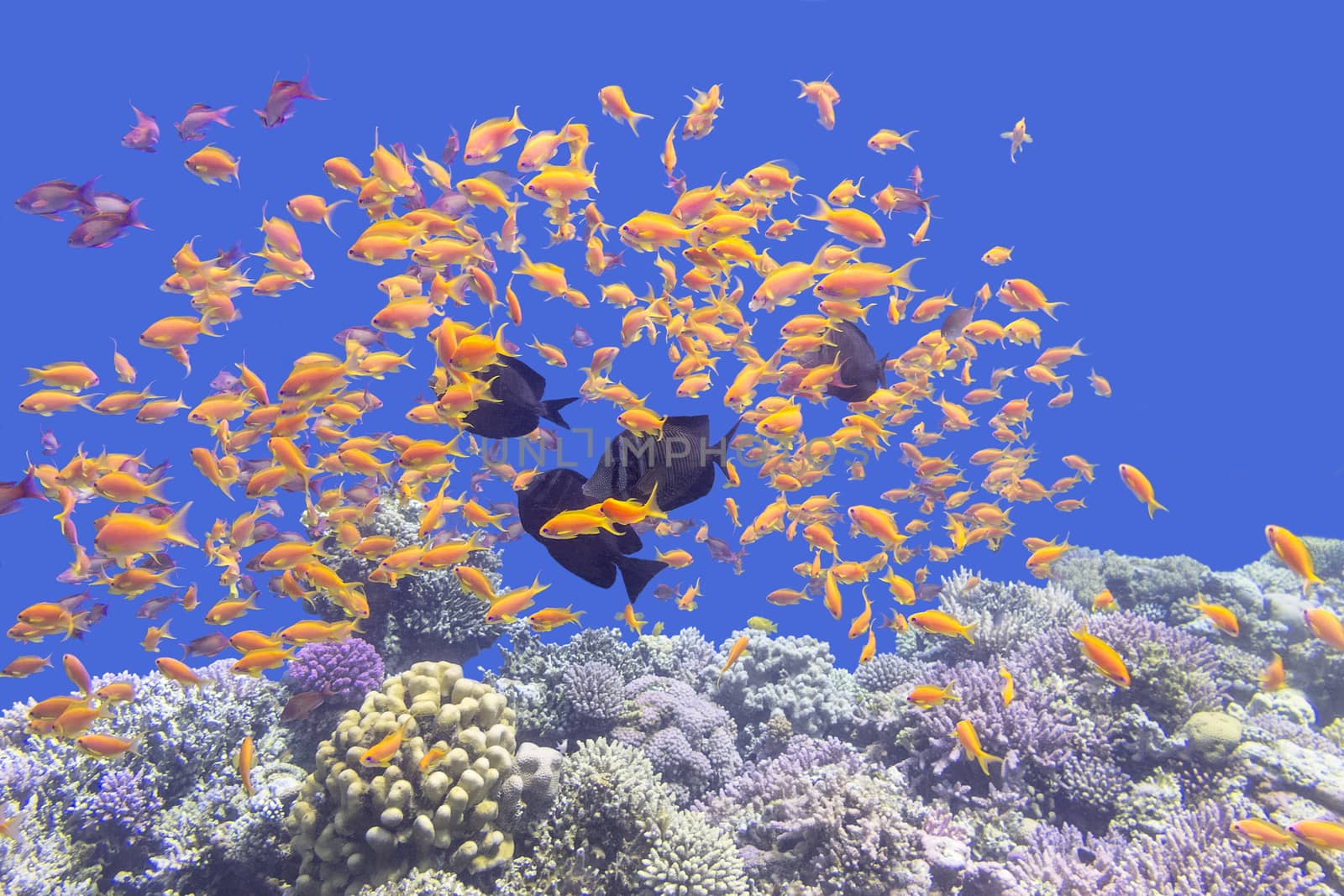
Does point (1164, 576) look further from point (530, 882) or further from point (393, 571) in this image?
point (393, 571)

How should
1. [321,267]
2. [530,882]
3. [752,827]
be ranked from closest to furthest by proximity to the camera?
[530,882] → [752,827] → [321,267]

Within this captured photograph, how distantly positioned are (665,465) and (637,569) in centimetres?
42

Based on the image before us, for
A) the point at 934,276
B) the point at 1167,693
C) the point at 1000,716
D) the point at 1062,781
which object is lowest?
the point at 1062,781

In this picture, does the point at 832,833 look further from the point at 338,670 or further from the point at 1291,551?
the point at 338,670

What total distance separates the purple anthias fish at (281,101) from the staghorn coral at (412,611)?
3782mm

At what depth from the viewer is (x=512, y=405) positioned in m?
3.05

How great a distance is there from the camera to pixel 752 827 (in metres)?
4.89

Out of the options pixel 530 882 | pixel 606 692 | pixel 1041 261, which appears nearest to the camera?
pixel 530 882

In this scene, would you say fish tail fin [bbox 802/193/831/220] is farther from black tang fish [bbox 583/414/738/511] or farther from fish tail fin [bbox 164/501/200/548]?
fish tail fin [bbox 164/501/200/548]

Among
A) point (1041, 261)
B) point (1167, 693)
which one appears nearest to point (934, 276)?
point (1041, 261)

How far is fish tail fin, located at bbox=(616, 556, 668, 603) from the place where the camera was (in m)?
2.29

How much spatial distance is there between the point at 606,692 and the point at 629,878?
85.1 inches

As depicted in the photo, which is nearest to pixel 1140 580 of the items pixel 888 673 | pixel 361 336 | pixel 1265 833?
pixel 888 673

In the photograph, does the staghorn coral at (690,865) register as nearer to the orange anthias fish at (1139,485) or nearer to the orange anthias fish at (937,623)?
the orange anthias fish at (937,623)
